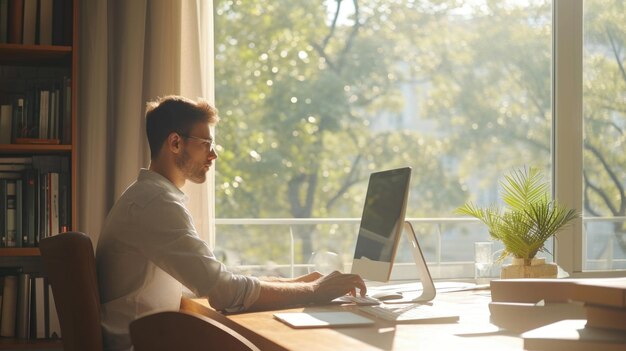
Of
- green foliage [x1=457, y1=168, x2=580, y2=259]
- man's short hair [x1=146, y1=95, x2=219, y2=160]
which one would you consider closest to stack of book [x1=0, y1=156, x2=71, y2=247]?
man's short hair [x1=146, y1=95, x2=219, y2=160]

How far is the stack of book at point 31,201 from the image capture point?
302cm

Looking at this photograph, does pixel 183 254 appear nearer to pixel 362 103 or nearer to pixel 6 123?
pixel 6 123

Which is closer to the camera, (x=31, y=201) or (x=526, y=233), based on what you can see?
(x=526, y=233)

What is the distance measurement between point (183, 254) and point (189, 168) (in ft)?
1.31

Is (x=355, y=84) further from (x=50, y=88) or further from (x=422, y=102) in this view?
(x=50, y=88)

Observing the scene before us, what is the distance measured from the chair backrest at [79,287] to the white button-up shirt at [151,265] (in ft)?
0.52

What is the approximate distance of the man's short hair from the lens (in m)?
2.46

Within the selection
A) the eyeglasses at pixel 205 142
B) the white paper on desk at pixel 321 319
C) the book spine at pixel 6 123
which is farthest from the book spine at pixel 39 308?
the white paper on desk at pixel 321 319

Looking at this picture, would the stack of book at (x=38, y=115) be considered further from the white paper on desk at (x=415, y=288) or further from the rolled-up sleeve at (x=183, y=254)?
the white paper on desk at (x=415, y=288)

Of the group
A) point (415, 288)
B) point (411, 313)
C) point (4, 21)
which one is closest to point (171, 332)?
point (411, 313)

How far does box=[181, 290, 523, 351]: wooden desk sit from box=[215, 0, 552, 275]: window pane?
332 inches

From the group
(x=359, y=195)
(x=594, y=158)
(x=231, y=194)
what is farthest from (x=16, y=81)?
(x=359, y=195)

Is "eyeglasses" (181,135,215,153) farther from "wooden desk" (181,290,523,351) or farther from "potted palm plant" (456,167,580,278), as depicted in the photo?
"potted palm plant" (456,167,580,278)

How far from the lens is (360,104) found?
35.8 feet
